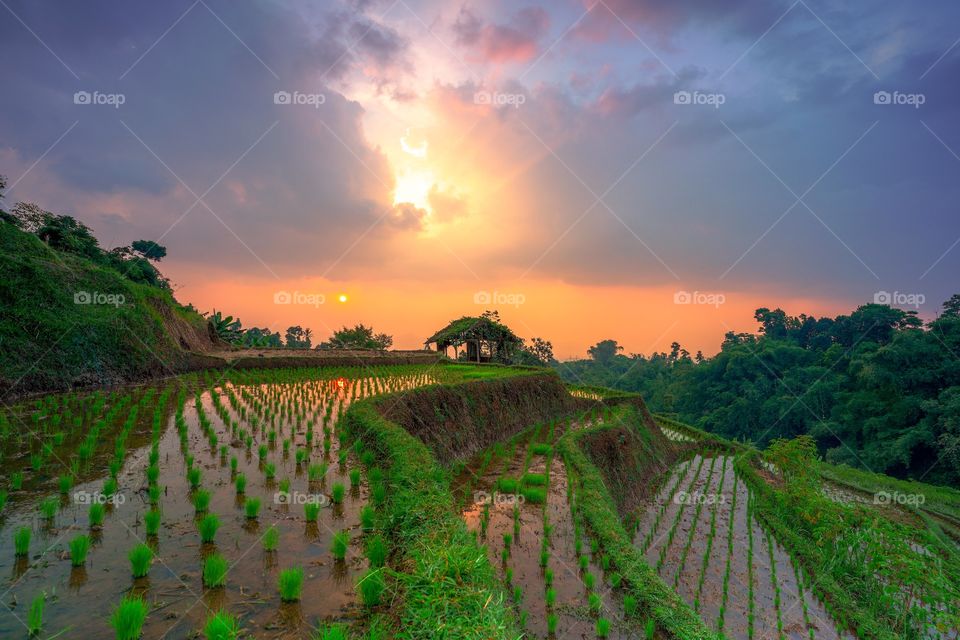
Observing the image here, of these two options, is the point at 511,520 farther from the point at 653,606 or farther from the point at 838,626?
the point at 838,626

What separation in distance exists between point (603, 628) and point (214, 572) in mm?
4267

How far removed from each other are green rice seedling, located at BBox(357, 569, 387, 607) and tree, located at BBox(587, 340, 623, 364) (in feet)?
345

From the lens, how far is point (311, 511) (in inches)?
211

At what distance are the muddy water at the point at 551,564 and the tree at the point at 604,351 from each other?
327ft

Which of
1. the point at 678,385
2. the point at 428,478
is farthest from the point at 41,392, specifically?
the point at 678,385

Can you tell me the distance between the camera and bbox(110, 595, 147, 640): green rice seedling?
298 centimetres

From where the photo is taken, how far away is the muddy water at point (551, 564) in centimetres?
482

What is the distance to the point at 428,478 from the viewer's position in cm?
612

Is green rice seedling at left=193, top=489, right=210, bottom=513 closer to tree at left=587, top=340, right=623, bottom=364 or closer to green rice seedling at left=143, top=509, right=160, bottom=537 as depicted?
green rice seedling at left=143, top=509, right=160, bottom=537

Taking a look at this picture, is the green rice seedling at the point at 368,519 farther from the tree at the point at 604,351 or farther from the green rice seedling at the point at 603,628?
the tree at the point at 604,351

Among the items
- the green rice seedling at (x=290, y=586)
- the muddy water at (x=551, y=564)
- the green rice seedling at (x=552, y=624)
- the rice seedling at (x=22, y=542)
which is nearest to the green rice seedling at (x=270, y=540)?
the green rice seedling at (x=290, y=586)

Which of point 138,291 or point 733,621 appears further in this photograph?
point 138,291

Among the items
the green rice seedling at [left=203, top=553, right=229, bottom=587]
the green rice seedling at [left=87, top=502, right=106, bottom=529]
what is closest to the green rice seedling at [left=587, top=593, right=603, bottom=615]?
the green rice seedling at [left=203, top=553, right=229, bottom=587]

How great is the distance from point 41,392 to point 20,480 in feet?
28.0
